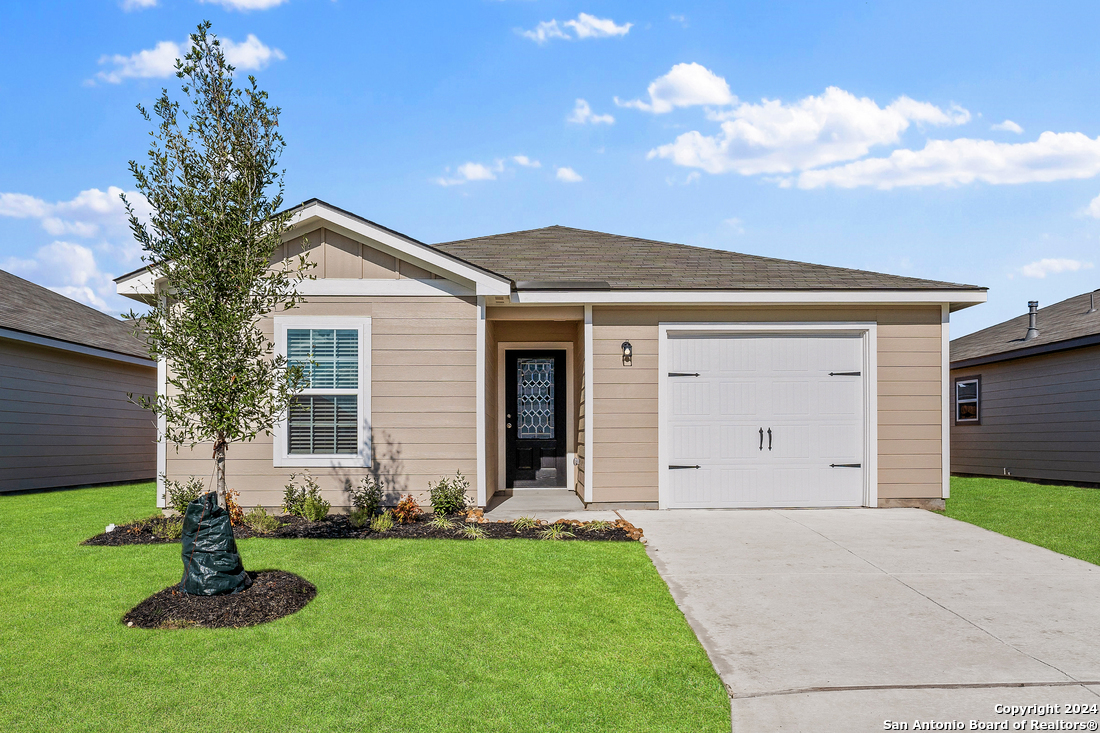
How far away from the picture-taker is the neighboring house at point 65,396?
10.7 meters

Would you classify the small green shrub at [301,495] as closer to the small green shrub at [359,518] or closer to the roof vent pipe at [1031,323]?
the small green shrub at [359,518]

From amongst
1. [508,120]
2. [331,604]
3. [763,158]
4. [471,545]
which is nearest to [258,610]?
[331,604]

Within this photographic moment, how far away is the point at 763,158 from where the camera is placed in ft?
100

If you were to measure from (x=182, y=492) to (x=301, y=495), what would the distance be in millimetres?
1363

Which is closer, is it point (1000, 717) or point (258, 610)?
point (1000, 717)

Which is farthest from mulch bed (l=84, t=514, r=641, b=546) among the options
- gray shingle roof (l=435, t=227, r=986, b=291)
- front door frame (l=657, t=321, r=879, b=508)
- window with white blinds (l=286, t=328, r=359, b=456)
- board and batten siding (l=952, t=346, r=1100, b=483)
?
board and batten siding (l=952, t=346, r=1100, b=483)

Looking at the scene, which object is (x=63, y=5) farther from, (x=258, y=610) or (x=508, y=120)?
(x=258, y=610)

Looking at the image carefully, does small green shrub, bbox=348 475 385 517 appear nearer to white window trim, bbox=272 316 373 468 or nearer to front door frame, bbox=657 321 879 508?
white window trim, bbox=272 316 373 468

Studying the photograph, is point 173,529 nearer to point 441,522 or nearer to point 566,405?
point 441,522

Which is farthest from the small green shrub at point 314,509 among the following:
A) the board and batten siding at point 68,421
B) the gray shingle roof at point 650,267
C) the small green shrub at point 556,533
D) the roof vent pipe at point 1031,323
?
the roof vent pipe at point 1031,323

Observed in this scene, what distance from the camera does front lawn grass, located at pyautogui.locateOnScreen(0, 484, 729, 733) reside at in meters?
2.89

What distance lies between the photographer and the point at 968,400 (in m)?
15.2

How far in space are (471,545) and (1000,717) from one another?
4.23 meters

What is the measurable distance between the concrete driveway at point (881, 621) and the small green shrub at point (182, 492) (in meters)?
5.24
